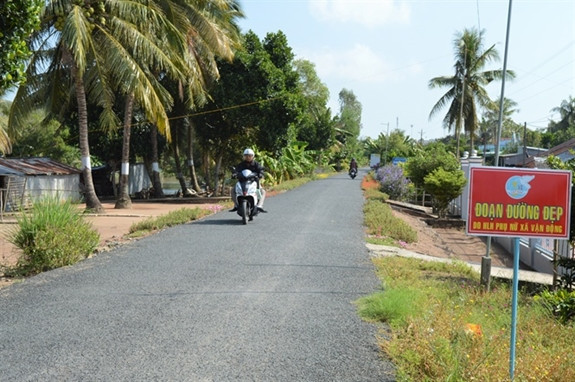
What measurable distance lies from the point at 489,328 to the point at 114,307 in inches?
152

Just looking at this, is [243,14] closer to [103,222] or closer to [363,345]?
[103,222]

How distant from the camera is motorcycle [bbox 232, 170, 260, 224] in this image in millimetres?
13055

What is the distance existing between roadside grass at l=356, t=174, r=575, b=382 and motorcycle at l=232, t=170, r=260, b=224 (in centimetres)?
542

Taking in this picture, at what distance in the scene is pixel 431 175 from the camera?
2212 centimetres

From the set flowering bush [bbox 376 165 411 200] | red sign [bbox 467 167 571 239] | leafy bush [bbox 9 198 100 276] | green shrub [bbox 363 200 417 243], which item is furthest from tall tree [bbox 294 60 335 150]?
red sign [bbox 467 167 571 239]

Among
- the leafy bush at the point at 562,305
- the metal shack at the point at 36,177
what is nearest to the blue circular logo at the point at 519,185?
the leafy bush at the point at 562,305

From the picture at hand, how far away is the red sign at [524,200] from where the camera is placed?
175 inches

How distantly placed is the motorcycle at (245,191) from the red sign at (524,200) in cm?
884

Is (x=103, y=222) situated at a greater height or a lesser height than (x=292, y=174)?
lesser

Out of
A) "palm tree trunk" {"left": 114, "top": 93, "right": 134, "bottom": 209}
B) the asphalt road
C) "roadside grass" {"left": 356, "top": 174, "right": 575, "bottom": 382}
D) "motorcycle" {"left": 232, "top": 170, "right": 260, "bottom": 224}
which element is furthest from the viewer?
"palm tree trunk" {"left": 114, "top": 93, "right": 134, "bottom": 209}

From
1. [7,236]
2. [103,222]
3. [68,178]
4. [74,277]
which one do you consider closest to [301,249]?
[74,277]

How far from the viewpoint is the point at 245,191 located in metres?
13.1

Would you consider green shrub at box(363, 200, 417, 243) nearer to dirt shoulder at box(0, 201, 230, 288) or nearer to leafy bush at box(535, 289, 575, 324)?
dirt shoulder at box(0, 201, 230, 288)

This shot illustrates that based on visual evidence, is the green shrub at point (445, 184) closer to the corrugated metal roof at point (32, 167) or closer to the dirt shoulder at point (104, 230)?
the dirt shoulder at point (104, 230)
